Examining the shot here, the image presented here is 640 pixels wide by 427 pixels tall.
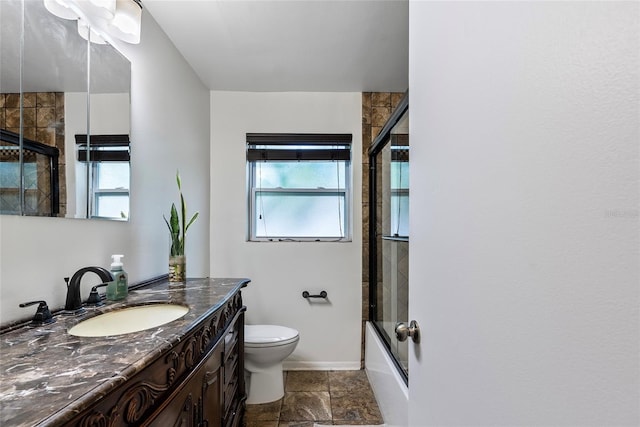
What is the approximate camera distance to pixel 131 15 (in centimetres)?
134

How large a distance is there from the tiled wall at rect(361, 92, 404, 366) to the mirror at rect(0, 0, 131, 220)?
5.67 ft

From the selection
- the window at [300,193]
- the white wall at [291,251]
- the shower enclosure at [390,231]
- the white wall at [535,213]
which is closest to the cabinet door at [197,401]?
the white wall at [535,213]

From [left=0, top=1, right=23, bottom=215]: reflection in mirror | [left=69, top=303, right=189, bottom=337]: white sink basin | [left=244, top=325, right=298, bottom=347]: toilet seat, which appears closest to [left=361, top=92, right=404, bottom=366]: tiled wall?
[left=244, top=325, right=298, bottom=347]: toilet seat

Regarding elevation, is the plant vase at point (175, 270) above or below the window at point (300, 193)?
below

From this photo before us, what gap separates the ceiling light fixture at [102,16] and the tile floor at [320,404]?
2.14 meters

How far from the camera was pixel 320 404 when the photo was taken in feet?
6.78

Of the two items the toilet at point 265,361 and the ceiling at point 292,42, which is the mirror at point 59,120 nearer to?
the ceiling at point 292,42

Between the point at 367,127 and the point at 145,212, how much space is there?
181 centimetres

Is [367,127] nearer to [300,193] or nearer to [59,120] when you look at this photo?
[300,193]

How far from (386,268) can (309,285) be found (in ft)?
2.27

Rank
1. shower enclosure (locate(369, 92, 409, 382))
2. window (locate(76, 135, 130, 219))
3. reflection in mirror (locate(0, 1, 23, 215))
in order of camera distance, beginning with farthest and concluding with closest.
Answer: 1. shower enclosure (locate(369, 92, 409, 382))
2. window (locate(76, 135, 130, 219))
3. reflection in mirror (locate(0, 1, 23, 215))

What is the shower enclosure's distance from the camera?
1757 mm

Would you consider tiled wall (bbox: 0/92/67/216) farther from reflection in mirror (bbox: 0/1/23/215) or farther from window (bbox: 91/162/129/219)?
window (bbox: 91/162/129/219)

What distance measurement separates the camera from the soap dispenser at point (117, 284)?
1223mm
